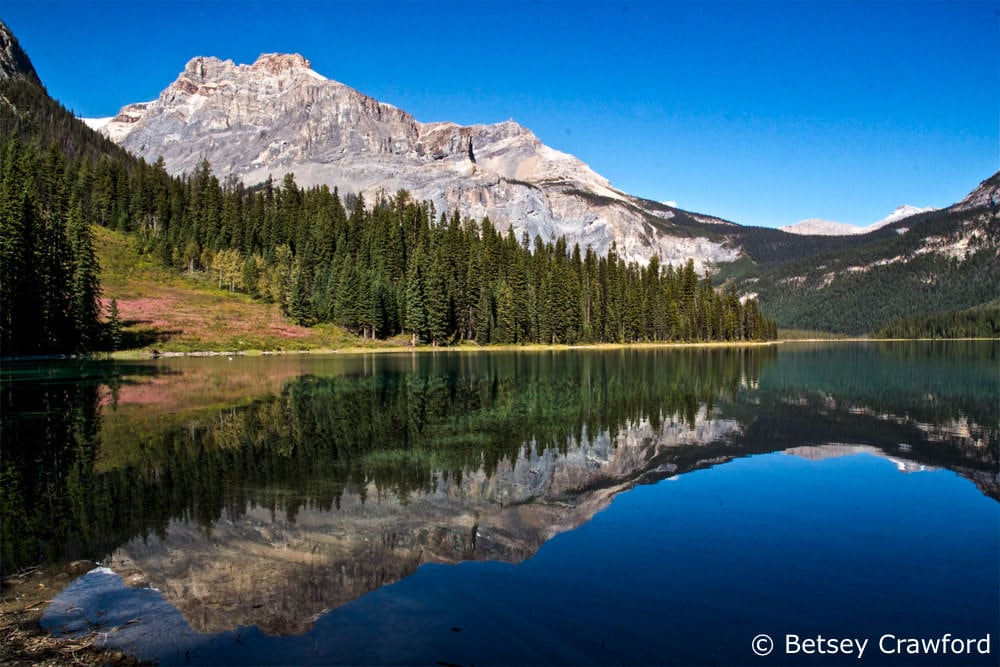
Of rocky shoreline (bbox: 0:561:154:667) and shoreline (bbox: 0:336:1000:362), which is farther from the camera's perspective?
shoreline (bbox: 0:336:1000:362)

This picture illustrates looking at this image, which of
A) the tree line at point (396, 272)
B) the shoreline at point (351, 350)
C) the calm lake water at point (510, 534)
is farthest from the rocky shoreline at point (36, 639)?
the tree line at point (396, 272)

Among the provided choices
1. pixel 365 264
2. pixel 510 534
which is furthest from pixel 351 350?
pixel 510 534

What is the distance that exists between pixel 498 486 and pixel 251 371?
42.2 metres

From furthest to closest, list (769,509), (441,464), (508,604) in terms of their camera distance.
A: (441,464)
(769,509)
(508,604)

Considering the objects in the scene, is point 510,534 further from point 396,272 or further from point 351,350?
point 396,272

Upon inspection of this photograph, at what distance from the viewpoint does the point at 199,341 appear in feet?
264

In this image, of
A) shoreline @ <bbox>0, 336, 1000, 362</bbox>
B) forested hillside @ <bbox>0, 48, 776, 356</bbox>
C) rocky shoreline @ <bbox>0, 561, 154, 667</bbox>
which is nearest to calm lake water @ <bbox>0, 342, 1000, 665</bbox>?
rocky shoreline @ <bbox>0, 561, 154, 667</bbox>

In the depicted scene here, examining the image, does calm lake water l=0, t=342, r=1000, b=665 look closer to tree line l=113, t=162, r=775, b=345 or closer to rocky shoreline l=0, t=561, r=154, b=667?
A: rocky shoreline l=0, t=561, r=154, b=667

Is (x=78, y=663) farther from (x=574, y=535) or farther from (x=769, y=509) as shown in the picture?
(x=769, y=509)

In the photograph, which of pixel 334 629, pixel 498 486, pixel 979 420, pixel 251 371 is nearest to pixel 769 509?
pixel 498 486

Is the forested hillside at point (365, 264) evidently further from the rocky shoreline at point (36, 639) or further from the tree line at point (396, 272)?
the rocky shoreline at point (36, 639)

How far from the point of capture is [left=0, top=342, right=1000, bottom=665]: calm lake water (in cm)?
849

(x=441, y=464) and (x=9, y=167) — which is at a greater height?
(x=9, y=167)

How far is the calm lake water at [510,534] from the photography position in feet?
27.9
